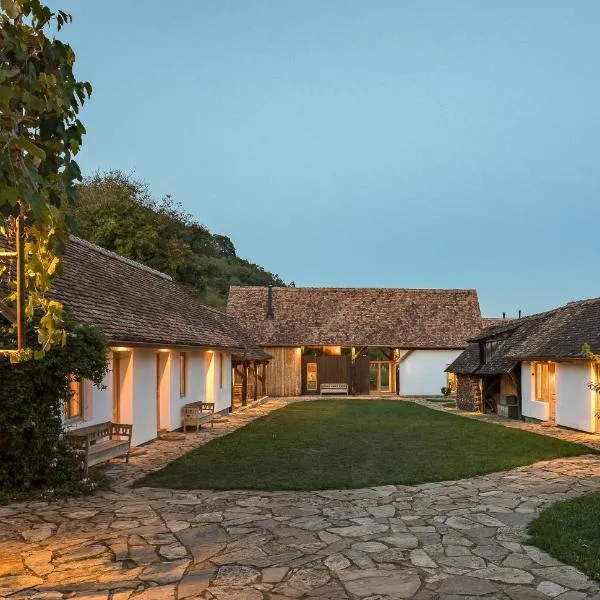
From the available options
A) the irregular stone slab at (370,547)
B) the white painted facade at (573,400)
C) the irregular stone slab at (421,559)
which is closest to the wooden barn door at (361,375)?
the white painted facade at (573,400)

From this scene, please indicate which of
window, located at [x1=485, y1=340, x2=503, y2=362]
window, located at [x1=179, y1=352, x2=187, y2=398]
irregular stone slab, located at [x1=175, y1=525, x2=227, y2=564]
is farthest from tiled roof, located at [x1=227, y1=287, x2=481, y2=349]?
irregular stone slab, located at [x1=175, y1=525, x2=227, y2=564]

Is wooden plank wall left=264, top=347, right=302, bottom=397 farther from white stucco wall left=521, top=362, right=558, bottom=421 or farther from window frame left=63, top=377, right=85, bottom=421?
window frame left=63, top=377, right=85, bottom=421

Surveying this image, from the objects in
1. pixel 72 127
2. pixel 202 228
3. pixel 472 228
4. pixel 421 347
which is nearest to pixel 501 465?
pixel 72 127

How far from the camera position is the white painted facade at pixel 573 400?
1508cm

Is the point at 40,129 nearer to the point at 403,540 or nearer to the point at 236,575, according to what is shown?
the point at 236,575

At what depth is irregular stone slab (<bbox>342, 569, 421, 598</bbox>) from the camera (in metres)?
4.64

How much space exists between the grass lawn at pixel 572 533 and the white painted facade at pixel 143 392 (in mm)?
6863

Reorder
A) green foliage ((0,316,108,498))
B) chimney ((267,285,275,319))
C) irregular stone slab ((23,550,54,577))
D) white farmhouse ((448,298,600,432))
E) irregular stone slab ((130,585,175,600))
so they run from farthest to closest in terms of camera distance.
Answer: chimney ((267,285,275,319)) → white farmhouse ((448,298,600,432)) → green foliage ((0,316,108,498)) → irregular stone slab ((23,550,54,577)) → irregular stone slab ((130,585,175,600))

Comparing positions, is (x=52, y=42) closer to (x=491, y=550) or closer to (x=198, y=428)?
(x=491, y=550)

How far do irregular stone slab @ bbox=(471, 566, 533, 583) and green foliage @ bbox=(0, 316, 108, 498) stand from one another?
Result: 18.0ft

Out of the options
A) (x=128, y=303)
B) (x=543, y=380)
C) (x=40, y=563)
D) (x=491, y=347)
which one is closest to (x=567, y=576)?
(x=40, y=563)

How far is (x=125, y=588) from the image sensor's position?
186 inches

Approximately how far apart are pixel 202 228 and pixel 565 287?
48.9 meters

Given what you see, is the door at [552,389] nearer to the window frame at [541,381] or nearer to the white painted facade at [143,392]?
the window frame at [541,381]
